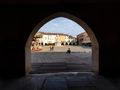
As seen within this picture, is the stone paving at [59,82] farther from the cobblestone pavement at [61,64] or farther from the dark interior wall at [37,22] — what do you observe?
the cobblestone pavement at [61,64]

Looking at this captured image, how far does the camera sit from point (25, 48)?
1128 cm

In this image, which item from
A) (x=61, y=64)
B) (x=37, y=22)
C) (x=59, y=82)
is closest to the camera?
(x=59, y=82)

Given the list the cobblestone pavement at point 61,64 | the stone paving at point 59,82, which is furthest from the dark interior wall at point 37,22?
the cobblestone pavement at point 61,64

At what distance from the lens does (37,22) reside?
1111cm

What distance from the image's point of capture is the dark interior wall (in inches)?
436

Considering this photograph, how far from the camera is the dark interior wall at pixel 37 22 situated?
11070 mm

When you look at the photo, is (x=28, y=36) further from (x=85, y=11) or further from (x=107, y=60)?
(x=107, y=60)

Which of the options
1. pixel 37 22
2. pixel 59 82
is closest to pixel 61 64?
pixel 37 22

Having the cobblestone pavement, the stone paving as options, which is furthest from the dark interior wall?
the cobblestone pavement

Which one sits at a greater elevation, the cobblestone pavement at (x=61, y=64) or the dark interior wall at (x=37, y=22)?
the dark interior wall at (x=37, y=22)

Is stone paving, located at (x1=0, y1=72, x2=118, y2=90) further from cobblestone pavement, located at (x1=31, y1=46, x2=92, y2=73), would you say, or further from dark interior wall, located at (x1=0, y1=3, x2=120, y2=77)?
cobblestone pavement, located at (x1=31, y1=46, x2=92, y2=73)

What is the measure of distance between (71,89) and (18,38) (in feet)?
11.8

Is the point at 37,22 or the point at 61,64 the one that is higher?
the point at 37,22

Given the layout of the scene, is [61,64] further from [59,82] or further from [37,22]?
[59,82]
